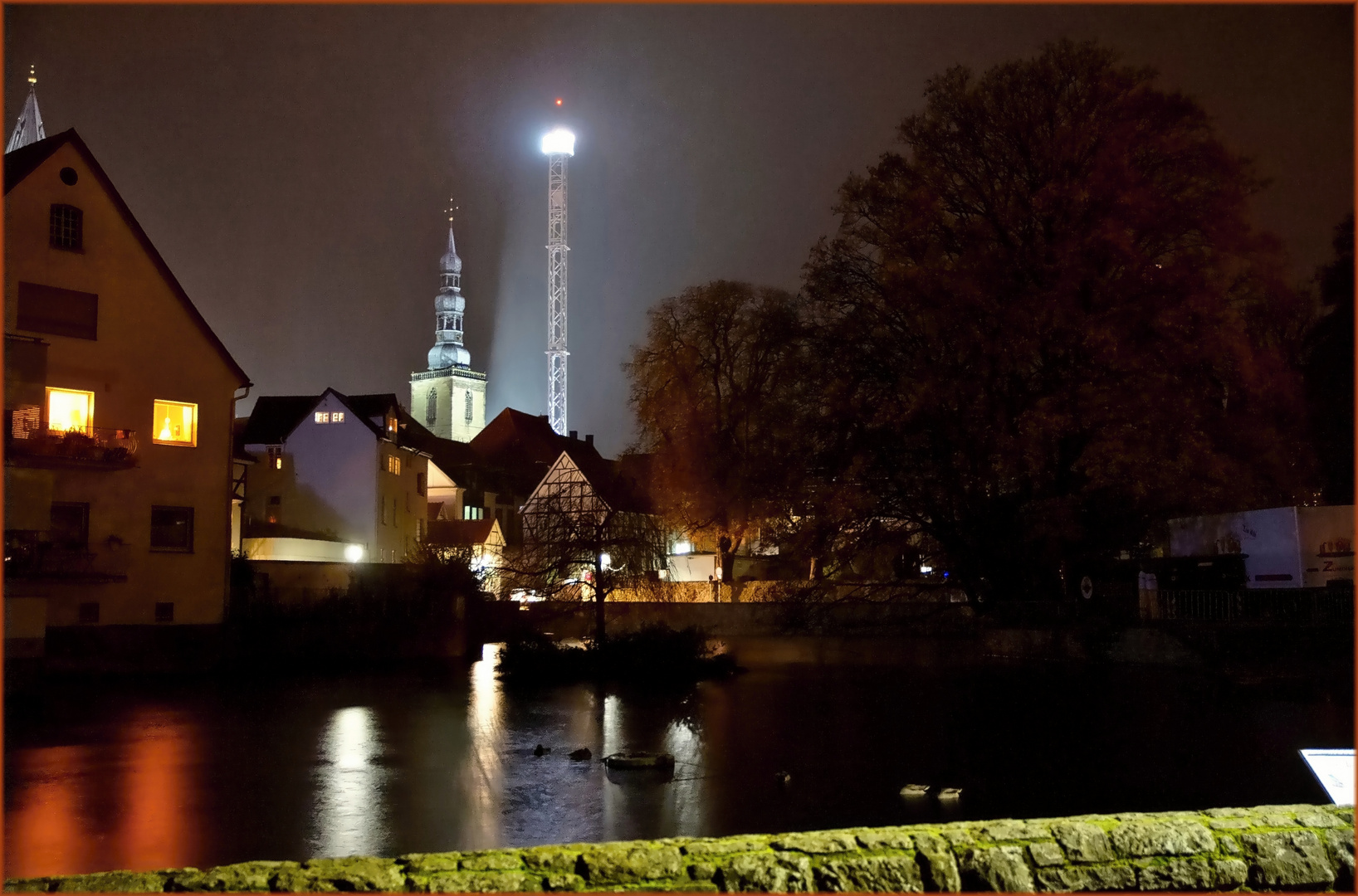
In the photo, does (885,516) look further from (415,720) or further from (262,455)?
(262,455)

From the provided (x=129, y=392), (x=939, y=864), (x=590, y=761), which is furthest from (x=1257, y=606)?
(x=129, y=392)

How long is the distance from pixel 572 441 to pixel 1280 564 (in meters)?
85.8

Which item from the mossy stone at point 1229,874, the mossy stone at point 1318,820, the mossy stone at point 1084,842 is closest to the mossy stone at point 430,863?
the mossy stone at point 1084,842

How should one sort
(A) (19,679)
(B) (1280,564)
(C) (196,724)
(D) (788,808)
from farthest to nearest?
(B) (1280,564), (A) (19,679), (C) (196,724), (D) (788,808)

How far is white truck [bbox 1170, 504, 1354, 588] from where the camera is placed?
29641mm

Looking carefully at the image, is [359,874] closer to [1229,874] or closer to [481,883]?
[481,883]

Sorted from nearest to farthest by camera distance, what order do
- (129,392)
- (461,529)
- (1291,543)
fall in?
1. (1291,543)
2. (129,392)
3. (461,529)

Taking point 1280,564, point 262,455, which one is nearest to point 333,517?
point 262,455

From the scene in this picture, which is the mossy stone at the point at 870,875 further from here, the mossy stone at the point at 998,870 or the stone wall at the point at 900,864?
the mossy stone at the point at 998,870

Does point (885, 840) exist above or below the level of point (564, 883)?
above

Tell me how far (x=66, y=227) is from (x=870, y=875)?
103 feet

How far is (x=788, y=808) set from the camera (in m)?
13.5

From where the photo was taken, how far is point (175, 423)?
33375mm

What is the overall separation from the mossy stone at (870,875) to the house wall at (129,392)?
28037mm
